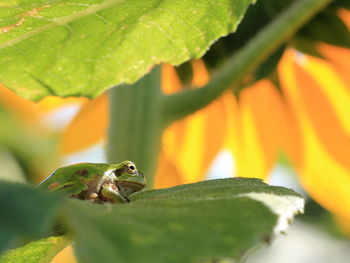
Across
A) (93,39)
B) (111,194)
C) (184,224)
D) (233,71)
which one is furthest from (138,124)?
(184,224)

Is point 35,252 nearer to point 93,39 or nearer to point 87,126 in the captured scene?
point 93,39

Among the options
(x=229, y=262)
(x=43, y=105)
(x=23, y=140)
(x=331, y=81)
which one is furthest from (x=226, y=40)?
(x=23, y=140)

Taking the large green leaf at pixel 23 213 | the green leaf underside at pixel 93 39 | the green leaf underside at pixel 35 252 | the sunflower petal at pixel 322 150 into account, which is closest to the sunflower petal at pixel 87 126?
the sunflower petal at pixel 322 150

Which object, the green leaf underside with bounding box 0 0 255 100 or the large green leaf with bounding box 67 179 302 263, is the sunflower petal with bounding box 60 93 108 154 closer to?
the green leaf underside with bounding box 0 0 255 100

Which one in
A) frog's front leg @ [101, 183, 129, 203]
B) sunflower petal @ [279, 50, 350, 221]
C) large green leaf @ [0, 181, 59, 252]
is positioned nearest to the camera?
large green leaf @ [0, 181, 59, 252]

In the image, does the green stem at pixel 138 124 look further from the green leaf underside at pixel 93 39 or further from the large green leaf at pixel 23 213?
the large green leaf at pixel 23 213

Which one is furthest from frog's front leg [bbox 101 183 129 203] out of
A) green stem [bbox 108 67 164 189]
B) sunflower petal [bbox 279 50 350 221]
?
sunflower petal [bbox 279 50 350 221]
